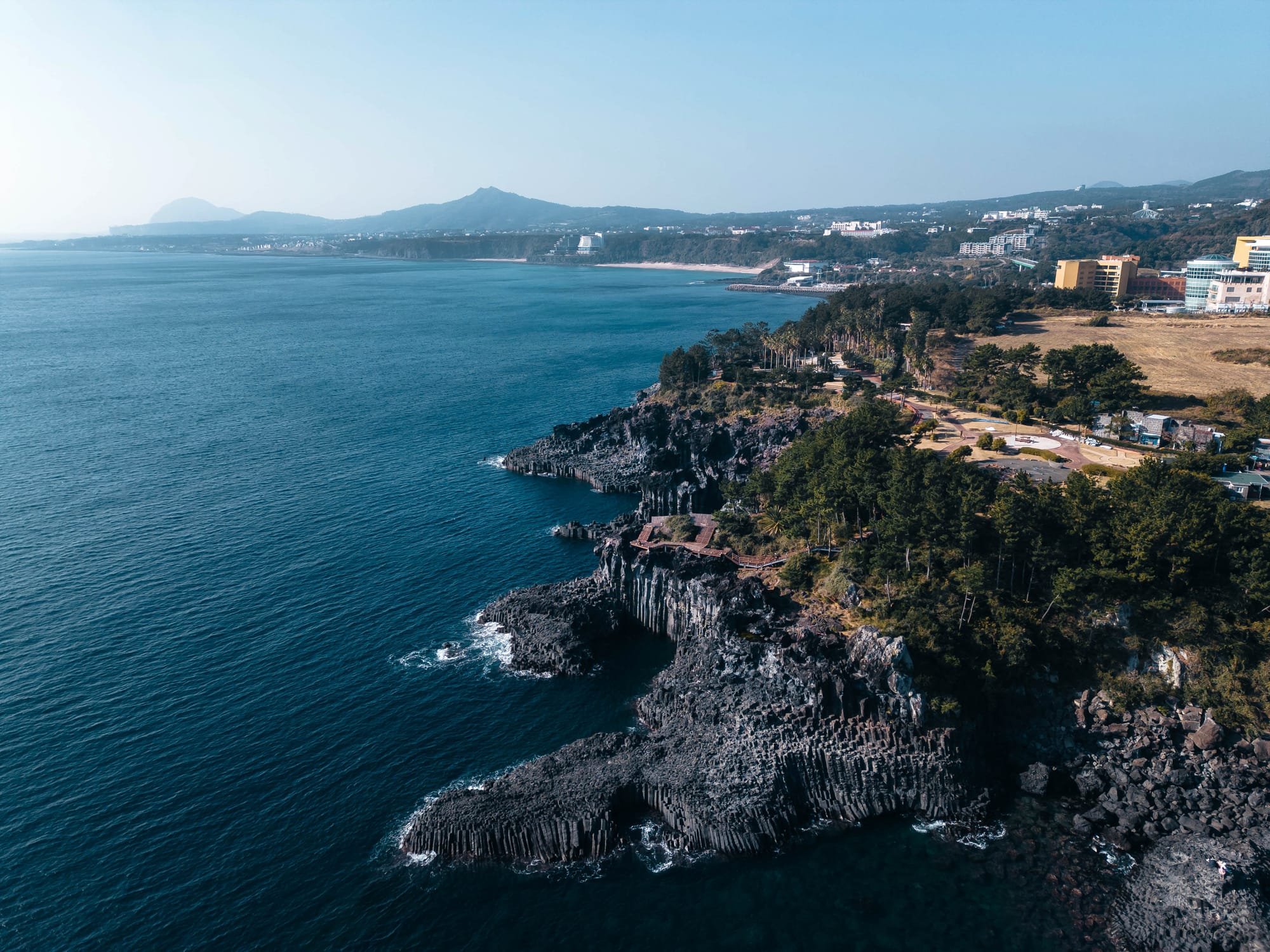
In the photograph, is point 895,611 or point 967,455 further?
point 967,455

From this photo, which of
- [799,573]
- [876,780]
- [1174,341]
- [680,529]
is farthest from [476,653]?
[1174,341]

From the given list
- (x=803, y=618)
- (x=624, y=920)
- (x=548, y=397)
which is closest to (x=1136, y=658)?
(x=803, y=618)

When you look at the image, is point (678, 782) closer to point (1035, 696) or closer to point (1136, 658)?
point (1035, 696)

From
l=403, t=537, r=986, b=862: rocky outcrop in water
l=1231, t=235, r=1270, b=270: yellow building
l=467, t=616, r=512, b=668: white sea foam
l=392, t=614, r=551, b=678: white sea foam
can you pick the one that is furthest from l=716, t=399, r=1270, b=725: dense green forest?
l=1231, t=235, r=1270, b=270: yellow building

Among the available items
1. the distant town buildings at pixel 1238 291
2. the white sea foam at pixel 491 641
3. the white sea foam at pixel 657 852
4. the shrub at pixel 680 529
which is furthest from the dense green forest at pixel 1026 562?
the distant town buildings at pixel 1238 291

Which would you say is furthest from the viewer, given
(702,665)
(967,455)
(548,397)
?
(548,397)
